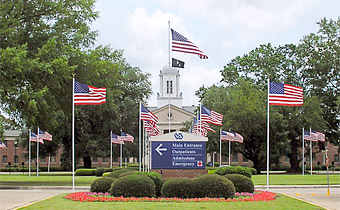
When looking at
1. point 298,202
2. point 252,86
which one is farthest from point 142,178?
point 252,86

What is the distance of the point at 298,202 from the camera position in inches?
756

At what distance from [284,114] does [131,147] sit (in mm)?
20027

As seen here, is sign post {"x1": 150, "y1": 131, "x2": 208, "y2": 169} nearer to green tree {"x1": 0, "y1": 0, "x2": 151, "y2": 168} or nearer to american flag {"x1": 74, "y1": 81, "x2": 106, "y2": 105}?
american flag {"x1": 74, "y1": 81, "x2": 106, "y2": 105}

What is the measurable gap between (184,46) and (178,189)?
34.6 feet

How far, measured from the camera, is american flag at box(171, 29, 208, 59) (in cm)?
2812

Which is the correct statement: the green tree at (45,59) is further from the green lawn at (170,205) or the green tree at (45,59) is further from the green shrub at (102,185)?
the green lawn at (170,205)

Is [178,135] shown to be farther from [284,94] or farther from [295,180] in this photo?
[295,180]

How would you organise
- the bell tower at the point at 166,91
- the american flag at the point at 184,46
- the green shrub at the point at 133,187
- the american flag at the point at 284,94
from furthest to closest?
the bell tower at the point at 166,91
the american flag at the point at 184,46
the american flag at the point at 284,94
the green shrub at the point at 133,187

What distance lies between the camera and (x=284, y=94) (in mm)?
25797

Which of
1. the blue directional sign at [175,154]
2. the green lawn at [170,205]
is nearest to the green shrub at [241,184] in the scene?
the blue directional sign at [175,154]

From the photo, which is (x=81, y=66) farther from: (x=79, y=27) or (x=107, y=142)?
(x=107, y=142)

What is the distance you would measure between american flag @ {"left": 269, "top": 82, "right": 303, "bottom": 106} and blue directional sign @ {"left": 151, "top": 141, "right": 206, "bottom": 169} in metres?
5.00

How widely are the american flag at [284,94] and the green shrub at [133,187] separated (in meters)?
8.82

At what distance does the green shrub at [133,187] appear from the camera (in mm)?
19844
